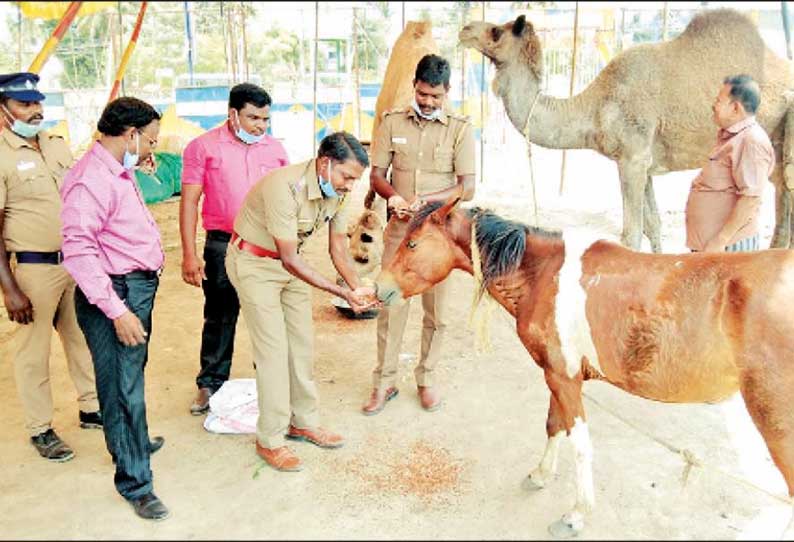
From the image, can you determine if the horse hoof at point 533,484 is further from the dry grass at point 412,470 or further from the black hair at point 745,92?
the black hair at point 745,92

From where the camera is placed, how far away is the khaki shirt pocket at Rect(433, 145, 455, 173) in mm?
4184

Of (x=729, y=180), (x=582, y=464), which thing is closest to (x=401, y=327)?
(x=582, y=464)

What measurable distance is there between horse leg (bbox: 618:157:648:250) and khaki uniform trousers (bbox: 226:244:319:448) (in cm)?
365

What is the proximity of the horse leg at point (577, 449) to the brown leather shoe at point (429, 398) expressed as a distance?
1523 millimetres

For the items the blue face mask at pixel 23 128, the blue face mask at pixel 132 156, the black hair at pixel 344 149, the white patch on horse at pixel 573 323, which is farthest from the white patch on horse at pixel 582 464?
the blue face mask at pixel 23 128

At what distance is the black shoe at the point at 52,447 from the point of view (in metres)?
3.81

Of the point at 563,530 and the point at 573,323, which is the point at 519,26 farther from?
the point at 563,530

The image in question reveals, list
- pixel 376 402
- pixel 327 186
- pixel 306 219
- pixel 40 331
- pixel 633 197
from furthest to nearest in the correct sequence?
pixel 633 197
pixel 376 402
pixel 40 331
pixel 306 219
pixel 327 186

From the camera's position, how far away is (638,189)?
627 cm

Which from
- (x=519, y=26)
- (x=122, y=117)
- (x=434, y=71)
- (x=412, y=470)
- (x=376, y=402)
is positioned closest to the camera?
(x=122, y=117)

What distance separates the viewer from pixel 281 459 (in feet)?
12.1

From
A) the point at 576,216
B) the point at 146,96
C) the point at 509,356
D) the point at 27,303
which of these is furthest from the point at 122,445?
the point at 146,96

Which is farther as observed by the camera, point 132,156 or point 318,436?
point 318,436

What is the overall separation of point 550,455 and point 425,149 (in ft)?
6.51
